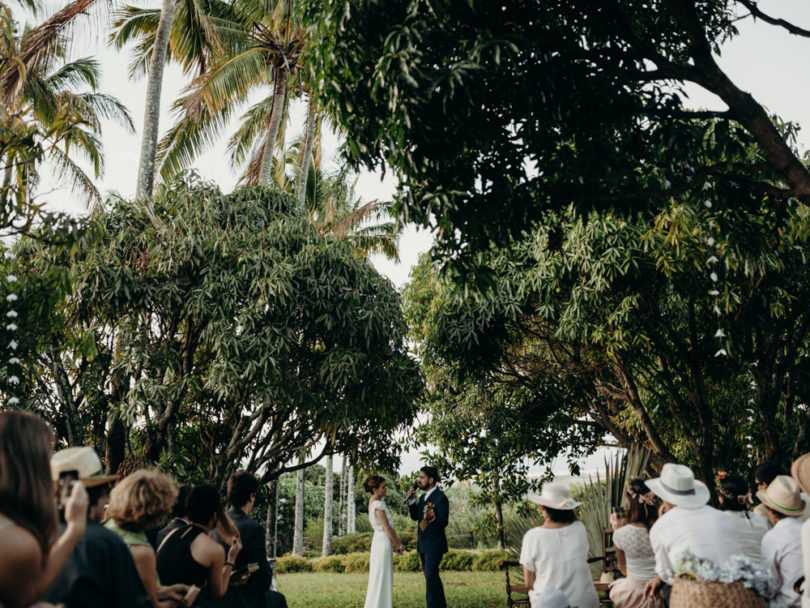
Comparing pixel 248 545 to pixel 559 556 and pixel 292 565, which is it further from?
pixel 292 565

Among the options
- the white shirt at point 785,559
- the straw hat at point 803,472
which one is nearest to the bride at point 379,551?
the white shirt at point 785,559

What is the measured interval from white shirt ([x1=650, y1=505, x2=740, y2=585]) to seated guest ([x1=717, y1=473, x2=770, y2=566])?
78 cm

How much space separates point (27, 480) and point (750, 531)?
4.97 m

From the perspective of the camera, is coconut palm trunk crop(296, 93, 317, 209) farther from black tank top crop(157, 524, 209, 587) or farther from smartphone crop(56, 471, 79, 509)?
smartphone crop(56, 471, 79, 509)

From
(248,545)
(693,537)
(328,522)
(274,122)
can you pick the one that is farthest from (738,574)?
(328,522)

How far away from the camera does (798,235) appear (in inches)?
383

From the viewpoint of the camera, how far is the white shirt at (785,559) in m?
4.29

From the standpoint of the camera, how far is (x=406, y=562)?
2333 cm

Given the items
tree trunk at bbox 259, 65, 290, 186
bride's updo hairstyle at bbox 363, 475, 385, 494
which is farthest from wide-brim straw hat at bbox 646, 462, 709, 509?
tree trunk at bbox 259, 65, 290, 186

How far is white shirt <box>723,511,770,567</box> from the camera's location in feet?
16.5

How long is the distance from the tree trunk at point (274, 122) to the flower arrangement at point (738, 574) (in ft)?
51.2

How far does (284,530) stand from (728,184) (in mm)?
37470

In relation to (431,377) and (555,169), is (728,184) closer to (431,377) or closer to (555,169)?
(555,169)

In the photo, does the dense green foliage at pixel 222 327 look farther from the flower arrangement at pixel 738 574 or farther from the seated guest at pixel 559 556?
the flower arrangement at pixel 738 574
